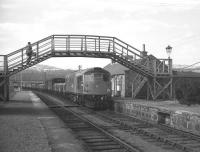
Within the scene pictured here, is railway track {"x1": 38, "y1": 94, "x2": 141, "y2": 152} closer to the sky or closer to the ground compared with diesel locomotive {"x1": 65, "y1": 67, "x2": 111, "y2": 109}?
closer to the ground

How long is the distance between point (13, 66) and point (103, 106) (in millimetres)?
8626

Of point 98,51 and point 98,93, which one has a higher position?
point 98,51

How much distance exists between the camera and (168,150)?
34.9ft

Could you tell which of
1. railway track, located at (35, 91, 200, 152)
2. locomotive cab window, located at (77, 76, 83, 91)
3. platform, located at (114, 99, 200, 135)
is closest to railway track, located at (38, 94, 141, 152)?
railway track, located at (35, 91, 200, 152)

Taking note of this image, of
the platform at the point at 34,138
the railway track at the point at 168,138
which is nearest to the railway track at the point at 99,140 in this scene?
the platform at the point at 34,138

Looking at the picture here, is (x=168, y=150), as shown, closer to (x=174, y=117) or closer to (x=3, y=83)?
(x=174, y=117)

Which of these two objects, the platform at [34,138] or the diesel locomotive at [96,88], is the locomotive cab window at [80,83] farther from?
the platform at [34,138]

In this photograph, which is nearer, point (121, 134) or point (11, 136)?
point (11, 136)

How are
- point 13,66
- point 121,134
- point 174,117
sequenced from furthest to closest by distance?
point 13,66, point 174,117, point 121,134

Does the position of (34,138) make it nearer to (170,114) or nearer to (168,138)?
(168,138)

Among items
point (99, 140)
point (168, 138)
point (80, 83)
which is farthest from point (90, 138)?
point (80, 83)

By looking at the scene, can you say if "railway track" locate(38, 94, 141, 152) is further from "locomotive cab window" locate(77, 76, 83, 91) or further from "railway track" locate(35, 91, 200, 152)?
"locomotive cab window" locate(77, 76, 83, 91)

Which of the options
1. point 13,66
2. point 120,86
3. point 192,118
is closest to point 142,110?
point 192,118

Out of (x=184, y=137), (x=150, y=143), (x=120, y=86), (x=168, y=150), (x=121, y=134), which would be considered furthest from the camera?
(x=120, y=86)
